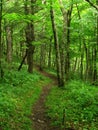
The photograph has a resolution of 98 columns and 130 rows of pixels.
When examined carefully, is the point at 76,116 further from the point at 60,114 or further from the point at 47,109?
the point at 47,109

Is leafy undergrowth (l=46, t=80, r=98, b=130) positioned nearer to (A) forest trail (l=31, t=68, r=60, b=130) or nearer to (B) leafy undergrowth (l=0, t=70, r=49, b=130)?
(A) forest trail (l=31, t=68, r=60, b=130)

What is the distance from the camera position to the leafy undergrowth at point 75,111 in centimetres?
1011

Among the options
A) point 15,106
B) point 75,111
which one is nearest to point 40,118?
point 15,106

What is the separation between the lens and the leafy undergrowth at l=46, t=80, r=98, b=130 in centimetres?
1011

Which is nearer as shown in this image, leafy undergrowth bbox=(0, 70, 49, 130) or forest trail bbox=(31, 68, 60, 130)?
leafy undergrowth bbox=(0, 70, 49, 130)

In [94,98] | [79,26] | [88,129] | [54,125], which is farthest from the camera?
[79,26]

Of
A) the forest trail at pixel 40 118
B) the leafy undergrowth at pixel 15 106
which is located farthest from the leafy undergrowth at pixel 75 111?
the leafy undergrowth at pixel 15 106

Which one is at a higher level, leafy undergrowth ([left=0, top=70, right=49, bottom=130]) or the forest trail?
leafy undergrowth ([left=0, top=70, right=49, bottom=130])

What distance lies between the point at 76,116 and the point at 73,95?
348 cm

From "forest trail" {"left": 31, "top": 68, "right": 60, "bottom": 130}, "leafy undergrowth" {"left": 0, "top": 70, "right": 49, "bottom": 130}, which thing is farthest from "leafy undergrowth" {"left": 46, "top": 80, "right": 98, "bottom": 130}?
"leafy undergrowth" {"left": 0, "top": 70, "right": 49, "bottom": 130}

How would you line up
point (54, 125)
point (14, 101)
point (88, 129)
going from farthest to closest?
1. point (14, 101)
2. point (54, 125)
3. point (88, 129)

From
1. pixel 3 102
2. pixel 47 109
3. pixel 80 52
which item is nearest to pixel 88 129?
pixel 47 109

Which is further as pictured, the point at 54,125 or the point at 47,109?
the point at 47,109

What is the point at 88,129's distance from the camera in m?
9.66
